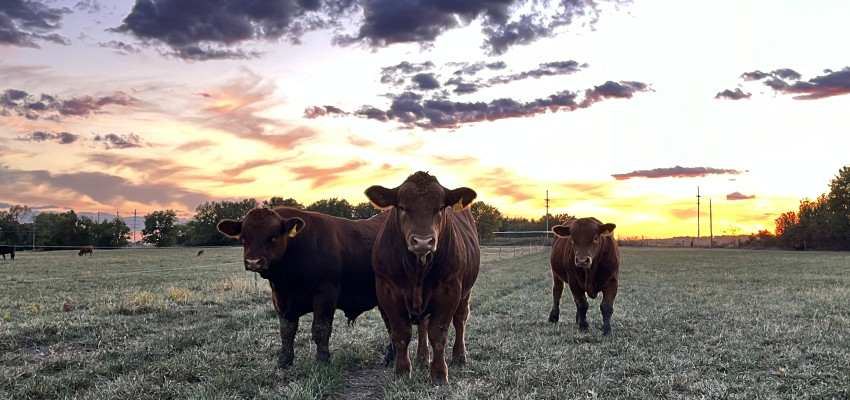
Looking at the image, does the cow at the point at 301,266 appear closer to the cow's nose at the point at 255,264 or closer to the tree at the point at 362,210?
the cow's nose at the point at 255,264

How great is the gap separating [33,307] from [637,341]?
12.5 metres

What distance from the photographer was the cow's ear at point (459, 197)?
622 centimetres

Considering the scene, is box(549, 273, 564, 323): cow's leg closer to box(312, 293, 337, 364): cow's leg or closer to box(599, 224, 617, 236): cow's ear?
box(599, 224, 617, 236): cow's ear

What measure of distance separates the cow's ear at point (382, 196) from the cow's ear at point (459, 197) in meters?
0.58

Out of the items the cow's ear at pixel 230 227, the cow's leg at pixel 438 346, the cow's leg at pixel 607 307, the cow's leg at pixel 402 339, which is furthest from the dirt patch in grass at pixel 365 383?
the cow's leg at pixel 607 307

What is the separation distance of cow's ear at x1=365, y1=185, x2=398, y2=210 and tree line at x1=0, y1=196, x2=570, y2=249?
82.6 m

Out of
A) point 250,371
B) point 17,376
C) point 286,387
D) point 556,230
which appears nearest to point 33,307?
point 17,376

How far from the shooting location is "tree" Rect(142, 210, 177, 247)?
101 metres

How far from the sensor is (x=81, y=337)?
9.16 meters

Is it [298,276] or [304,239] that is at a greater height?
[304,239]

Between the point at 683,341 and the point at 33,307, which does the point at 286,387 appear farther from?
the point at 33,307

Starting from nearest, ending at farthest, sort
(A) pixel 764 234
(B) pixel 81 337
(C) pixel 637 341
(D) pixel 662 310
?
(C) pixel 637 341, (B) pixel 81 337, (D) pixel 662 310, (A) pixel 764 234

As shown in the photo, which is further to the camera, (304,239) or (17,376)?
(304,239)

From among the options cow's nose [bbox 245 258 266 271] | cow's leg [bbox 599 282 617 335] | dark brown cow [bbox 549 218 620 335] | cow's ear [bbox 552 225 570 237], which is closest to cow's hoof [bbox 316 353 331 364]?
cow's nose [bbox 245 258 266 271]
